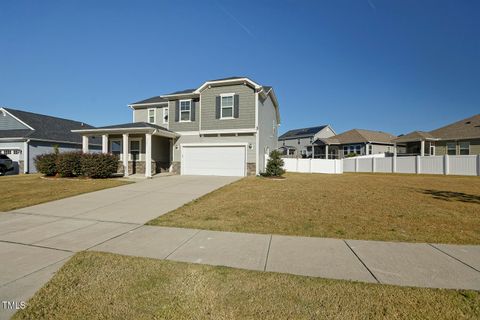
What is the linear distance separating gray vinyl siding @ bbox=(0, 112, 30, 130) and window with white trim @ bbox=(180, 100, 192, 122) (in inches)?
659

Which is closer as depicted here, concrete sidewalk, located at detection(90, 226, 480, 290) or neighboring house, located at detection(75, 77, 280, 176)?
concrete sidewalk, located at detection(90, 226, 480, 290)

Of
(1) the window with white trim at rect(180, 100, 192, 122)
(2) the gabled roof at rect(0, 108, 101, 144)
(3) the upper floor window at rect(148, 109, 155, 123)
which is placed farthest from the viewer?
(2) the gabled roof at rect(0, 108, 101, 144)

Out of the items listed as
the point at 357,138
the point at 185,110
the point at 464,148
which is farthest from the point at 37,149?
the point at 464,148

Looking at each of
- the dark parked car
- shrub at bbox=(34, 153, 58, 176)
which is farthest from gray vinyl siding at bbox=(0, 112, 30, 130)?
shrub at bbox=(34, 153, 58, 176)

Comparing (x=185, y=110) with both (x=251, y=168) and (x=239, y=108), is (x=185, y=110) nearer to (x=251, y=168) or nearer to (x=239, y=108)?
(x=239, y=108)

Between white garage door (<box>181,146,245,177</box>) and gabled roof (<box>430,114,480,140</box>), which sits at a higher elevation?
gabled roof (<box>430,114,480,140</box>)

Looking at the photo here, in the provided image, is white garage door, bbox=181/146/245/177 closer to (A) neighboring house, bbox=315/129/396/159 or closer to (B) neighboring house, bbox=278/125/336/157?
(A) neighboring house, bbox=315/129/396/159

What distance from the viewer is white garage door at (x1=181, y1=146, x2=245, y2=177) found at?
1664 centimetres

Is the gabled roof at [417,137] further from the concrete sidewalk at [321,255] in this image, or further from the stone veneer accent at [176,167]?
the concrete sidewalk at [321,255]

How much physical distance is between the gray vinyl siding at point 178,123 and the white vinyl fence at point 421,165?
1837 centimetres

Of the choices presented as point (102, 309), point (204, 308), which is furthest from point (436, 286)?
point (102, 309)

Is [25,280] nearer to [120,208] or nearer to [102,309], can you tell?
[102,309]

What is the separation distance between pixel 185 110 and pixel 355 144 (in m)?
26.1

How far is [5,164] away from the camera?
62.1 feet
